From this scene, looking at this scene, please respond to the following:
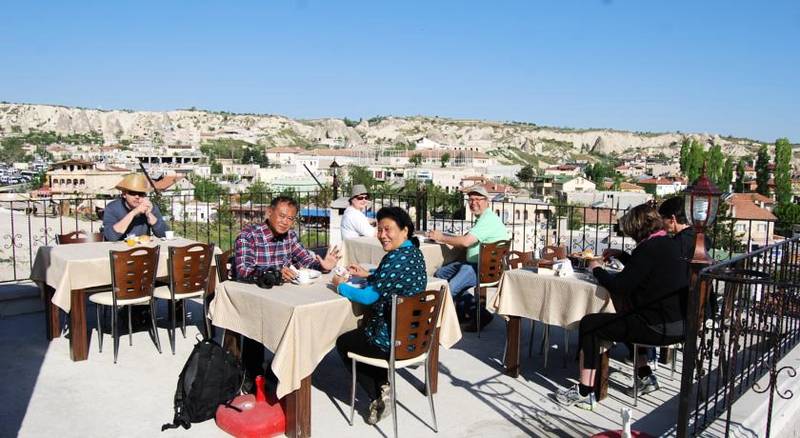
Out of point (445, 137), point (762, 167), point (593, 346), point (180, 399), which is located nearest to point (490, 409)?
point (593, 346)

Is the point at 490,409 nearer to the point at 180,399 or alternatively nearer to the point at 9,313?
the point at 180,399

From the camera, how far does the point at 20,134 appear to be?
464 feet

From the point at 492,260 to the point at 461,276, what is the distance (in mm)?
335

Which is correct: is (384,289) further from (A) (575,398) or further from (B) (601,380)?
(B) (601,380)

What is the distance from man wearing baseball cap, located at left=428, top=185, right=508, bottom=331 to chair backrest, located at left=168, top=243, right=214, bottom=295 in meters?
2.13

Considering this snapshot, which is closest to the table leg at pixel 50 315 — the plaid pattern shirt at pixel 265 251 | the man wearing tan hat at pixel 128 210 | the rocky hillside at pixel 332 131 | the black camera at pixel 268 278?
the man wearing tan hat at pixel 128 210

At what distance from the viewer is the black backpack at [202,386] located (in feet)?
11.9

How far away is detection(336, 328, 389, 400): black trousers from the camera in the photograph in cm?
357

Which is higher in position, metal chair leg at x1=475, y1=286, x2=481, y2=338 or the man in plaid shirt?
the man in plaid shirt

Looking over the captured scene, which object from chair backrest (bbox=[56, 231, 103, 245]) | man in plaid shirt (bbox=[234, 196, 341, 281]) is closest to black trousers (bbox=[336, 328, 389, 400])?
man in plaid shirt (bbox=[234, 196, 341, 281])

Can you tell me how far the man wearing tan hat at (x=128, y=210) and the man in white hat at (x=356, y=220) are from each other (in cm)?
205

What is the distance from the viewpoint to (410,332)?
3467 mm

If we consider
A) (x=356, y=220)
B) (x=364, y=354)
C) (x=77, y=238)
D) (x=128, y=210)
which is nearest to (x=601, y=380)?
(x=364, y=354)

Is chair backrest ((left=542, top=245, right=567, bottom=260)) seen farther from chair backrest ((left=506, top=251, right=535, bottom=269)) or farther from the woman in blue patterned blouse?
the woman in blue patterned blouse
